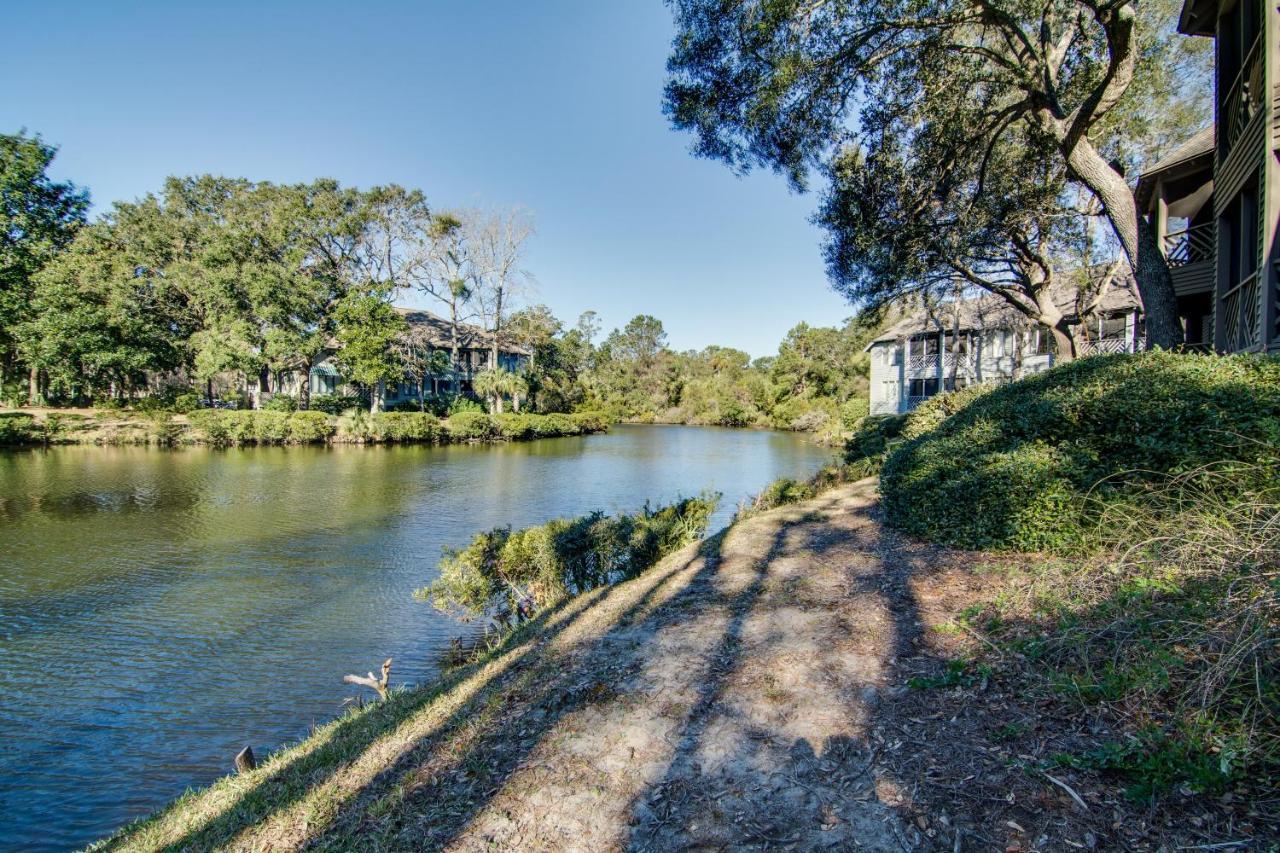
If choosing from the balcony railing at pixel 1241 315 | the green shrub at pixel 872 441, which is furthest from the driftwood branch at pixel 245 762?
the green shrub at pixel 872 441

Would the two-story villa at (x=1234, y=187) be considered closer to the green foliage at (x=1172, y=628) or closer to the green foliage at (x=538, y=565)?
the green foliage at (x=1172, y=628)

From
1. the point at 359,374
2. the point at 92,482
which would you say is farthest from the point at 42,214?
the point at 92,482

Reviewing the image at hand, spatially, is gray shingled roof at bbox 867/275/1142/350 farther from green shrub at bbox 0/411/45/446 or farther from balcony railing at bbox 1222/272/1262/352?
green shrub at bbox 0/411/45/446

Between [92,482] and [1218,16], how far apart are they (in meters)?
32.3

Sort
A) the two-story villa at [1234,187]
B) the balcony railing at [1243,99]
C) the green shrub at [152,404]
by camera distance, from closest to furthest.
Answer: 1. the two-story villa at [1234,187]
2. the balcony railing at [1243,99]
3. the green shrub at [152,404]

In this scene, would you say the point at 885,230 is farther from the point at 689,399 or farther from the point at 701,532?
the point at 689,399

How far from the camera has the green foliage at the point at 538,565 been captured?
28.6 feet

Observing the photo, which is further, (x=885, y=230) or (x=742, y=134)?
(x=885, y=230)

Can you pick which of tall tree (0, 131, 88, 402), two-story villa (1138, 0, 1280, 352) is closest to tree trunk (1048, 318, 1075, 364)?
two-story villa (1138, 0, 1280, 352)

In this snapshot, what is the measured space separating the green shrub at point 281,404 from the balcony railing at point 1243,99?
43.6 meters

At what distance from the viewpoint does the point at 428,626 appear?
9570 mm

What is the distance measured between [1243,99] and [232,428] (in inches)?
1586

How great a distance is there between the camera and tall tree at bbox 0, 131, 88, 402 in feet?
112

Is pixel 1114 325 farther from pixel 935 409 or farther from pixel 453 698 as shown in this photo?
pixel 453 698
